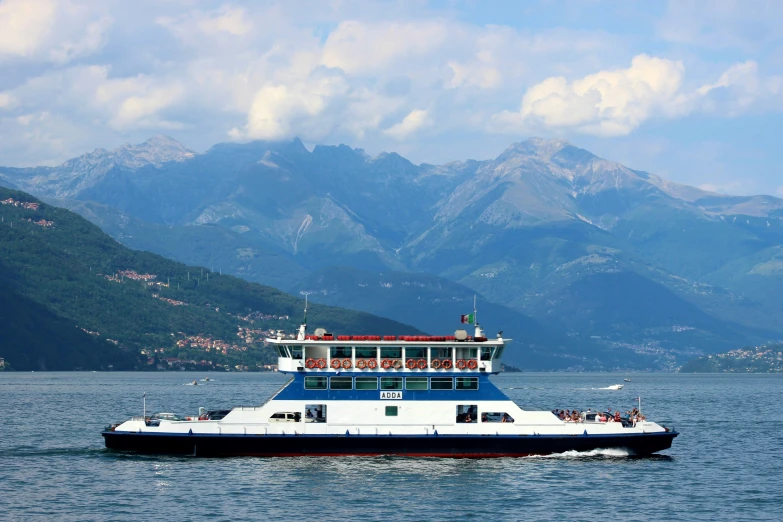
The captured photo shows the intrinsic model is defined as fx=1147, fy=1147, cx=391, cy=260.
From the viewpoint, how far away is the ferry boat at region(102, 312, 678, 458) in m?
65.9

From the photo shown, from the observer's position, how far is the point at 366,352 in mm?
67188

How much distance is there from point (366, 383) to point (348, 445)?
3721 mm

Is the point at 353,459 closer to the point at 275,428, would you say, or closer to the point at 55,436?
the point at 275,428

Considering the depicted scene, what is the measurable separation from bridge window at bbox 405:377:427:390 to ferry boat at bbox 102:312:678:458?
0.05 metres

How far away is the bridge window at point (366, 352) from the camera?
6712 cm

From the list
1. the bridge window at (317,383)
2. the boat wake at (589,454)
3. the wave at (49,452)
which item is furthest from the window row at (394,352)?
the wave at (49,452)

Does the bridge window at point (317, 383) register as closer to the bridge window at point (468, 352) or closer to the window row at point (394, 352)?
the window row at point (394, 352)

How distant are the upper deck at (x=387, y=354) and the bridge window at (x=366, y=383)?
0.53m

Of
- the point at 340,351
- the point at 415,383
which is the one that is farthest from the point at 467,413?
the point at 340,351

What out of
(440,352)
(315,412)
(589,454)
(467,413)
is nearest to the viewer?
(315,412)

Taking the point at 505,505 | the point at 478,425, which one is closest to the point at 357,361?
the point at 478,425

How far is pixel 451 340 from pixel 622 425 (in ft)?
37.9

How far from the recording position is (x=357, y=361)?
219 ft

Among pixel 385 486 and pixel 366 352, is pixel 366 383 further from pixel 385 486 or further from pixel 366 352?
pixel 385 486
